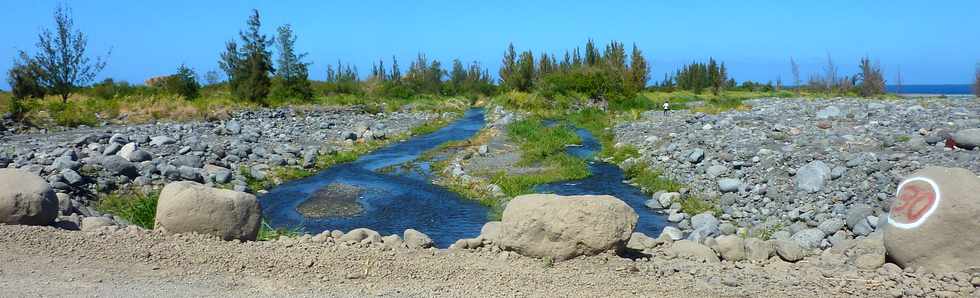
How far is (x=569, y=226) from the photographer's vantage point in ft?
23.2

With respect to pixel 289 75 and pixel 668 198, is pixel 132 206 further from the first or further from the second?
pixel 289 75

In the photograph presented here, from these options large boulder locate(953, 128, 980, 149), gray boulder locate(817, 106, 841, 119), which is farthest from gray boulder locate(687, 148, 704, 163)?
gray boulder locate(817, 106, 841, 119)

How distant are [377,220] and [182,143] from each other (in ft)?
33.5

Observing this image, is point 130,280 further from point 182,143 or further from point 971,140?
point 182,143

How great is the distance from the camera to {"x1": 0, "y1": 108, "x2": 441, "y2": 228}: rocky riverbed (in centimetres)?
1438

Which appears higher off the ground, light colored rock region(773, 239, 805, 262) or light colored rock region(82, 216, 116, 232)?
light colored rock region(82, 216, 116, 232)

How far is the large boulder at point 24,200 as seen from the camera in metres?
7.48

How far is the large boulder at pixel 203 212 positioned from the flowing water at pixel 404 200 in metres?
4.34

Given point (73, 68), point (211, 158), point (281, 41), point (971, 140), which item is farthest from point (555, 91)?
point (971, 140)

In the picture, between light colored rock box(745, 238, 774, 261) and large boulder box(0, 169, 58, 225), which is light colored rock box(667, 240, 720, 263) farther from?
large boulder box(0, 169, 58, 225)

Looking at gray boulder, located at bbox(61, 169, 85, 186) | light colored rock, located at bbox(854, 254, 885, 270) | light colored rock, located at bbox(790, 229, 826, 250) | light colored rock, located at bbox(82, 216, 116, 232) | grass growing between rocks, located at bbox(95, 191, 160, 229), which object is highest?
gray boulder, located at bbox(61, 169, 85, 186)

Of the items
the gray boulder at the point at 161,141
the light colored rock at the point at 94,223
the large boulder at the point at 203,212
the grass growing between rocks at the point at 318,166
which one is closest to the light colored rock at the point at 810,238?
the large boulder at the point at 203,212

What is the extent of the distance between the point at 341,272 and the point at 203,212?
1.79 metres

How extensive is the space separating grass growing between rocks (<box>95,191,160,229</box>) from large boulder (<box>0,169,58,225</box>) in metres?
2.47
